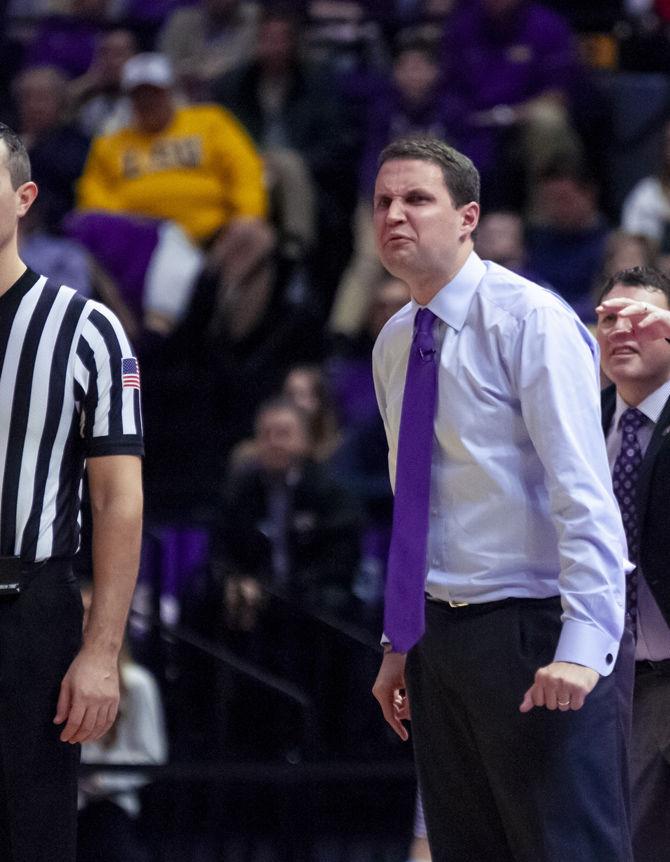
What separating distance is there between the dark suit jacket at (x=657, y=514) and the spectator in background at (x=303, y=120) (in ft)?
18.5

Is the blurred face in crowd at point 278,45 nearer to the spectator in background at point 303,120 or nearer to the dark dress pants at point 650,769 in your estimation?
the spectator in background at point 303,120

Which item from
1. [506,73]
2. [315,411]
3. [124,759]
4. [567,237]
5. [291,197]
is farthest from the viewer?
[506,73]

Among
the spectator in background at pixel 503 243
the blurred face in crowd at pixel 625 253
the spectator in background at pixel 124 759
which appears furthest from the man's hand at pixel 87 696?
the spectator in background at pixel 503 243

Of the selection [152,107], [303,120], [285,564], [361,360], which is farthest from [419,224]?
[303,120]

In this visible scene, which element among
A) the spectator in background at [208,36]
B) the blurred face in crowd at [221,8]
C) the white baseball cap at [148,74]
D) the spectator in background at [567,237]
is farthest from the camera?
the blurred face in crowd at [221,8]

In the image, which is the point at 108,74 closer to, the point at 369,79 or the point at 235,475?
the point at 369,79

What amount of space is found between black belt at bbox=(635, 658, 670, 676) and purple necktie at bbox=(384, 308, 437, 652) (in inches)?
30.0

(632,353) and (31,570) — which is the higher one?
(632,353)

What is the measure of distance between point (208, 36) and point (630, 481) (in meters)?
7.39

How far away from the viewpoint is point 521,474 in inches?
130

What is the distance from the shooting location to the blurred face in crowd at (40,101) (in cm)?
969

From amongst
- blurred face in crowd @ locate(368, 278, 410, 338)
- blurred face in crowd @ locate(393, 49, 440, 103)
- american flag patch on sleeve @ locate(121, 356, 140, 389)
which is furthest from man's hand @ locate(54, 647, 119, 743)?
blurred face in crowd @ locate(393, 49, 440, 103)

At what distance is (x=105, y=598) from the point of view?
10.9 ft

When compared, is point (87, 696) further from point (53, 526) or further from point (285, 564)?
point (285, 564)
